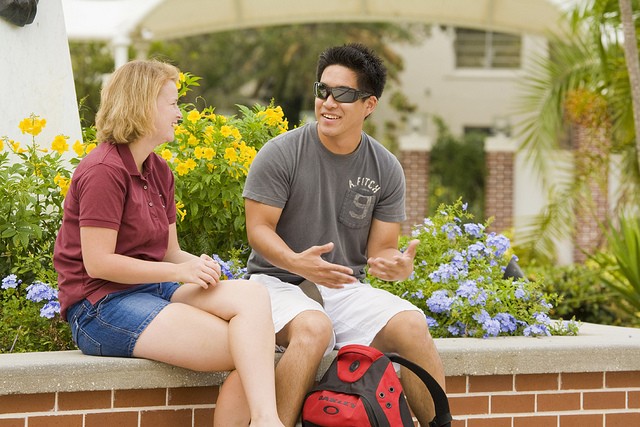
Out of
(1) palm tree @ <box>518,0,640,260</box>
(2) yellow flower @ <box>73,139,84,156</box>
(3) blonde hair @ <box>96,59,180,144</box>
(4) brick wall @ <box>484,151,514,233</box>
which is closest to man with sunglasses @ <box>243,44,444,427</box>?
(3) blonde hair @ <box>96,59,180,144</box>

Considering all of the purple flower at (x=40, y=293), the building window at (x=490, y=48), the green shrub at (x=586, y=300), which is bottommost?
the green shrub at (x=586, y=300)

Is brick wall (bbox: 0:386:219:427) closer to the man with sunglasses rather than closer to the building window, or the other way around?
the man with sunglasses

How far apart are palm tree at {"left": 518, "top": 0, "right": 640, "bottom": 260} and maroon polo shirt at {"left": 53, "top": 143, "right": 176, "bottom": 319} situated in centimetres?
616

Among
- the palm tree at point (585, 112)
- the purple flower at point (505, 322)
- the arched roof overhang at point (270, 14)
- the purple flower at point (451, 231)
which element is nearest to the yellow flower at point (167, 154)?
the purple flower at point (451, 231)

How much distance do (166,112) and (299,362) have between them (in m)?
0.96

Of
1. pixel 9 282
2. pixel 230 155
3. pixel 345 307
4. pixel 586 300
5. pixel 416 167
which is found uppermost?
pixel 230 155

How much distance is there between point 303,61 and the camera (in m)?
24.4

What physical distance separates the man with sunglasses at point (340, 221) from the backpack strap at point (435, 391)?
0.32 ft

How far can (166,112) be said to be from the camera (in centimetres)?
361

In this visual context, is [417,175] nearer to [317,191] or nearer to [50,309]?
[317,191]

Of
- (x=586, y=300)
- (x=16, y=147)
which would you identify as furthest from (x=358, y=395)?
(x=586, y=300)

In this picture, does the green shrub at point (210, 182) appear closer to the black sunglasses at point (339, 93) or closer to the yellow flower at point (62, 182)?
the yellow flower at point (62, 182)

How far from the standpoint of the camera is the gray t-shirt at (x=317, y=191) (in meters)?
3.96

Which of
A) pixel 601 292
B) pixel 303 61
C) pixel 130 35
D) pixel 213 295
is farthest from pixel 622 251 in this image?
pixel 303 61
